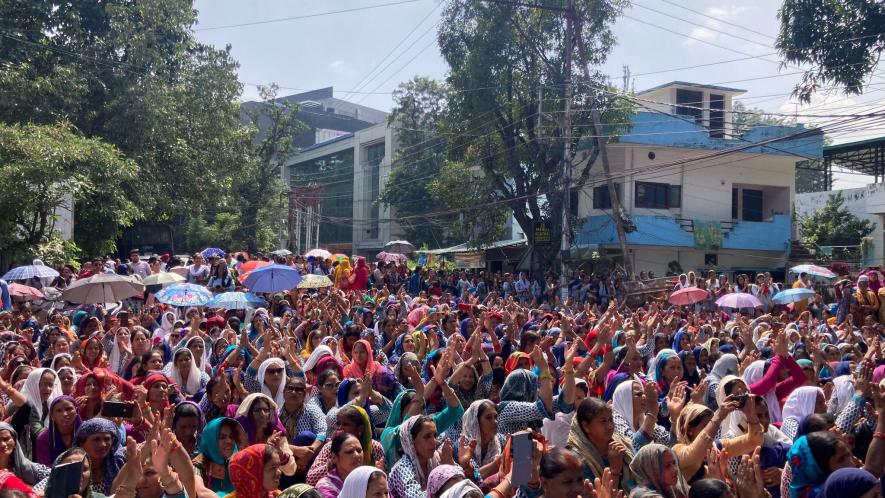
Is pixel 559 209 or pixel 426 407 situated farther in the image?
pixel 559 209

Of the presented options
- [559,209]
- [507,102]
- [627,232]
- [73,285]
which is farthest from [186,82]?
[73,285]

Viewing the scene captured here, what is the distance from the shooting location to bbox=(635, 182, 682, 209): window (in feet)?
84.1

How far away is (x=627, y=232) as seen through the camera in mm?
24297

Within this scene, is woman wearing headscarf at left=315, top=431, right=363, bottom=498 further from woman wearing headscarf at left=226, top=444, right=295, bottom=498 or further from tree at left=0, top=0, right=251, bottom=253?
tree at left=0, top=0, right=251, bottom=253

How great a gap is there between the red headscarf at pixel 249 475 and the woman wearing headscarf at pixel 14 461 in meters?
1.13

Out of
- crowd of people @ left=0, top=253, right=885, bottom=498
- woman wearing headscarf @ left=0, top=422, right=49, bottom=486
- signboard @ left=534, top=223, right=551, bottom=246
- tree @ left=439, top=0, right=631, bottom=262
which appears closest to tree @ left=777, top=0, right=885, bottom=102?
tree @ left=439, top=0, right=631, bottom=262

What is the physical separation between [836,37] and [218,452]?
58.4 feet

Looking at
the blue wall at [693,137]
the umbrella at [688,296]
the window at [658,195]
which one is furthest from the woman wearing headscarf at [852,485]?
the window at [658,195]

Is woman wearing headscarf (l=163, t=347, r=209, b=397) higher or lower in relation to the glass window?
lower

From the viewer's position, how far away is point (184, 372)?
6461mm

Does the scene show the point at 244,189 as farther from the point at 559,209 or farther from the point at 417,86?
the point at 559,209

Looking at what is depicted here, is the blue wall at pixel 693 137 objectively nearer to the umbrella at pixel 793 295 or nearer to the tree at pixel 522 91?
the tree at pixel 522 91

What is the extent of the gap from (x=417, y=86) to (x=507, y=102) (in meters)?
13.2

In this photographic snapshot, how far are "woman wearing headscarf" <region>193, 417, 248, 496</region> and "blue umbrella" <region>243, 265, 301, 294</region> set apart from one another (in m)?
6.68
